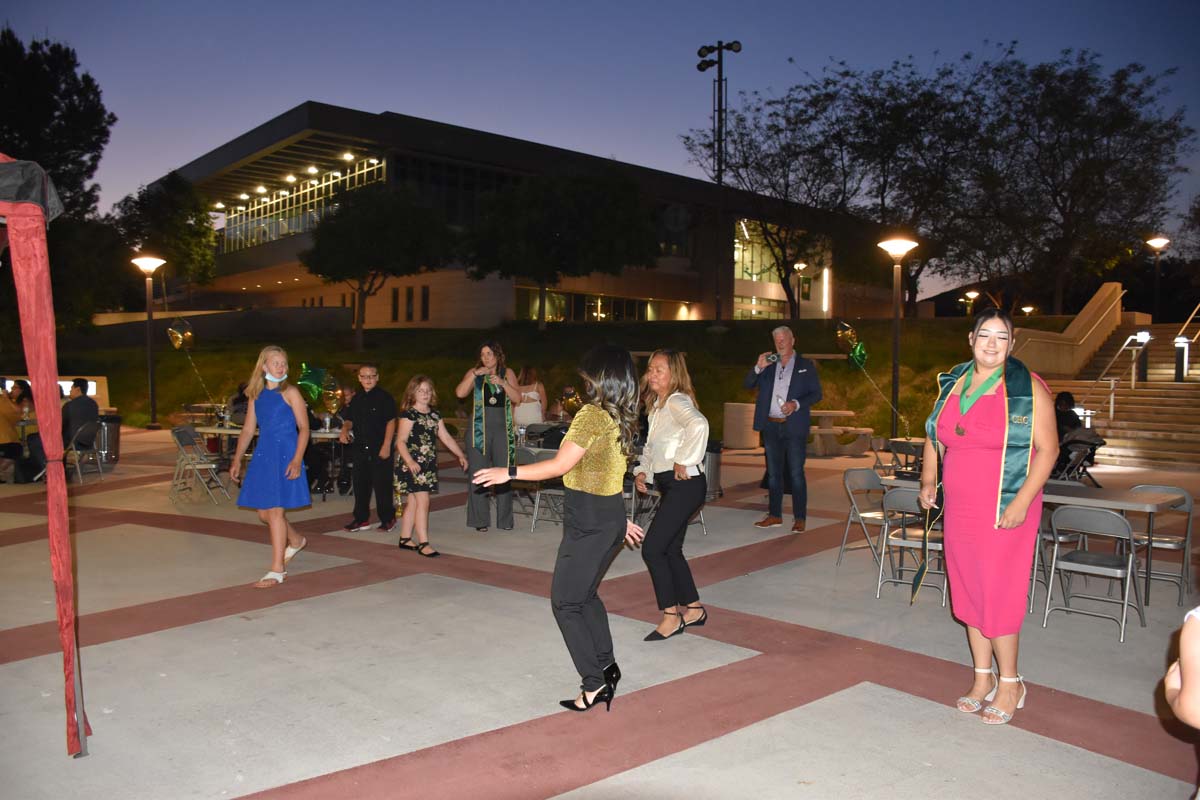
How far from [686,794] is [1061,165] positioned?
29.0m

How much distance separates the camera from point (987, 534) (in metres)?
4.11

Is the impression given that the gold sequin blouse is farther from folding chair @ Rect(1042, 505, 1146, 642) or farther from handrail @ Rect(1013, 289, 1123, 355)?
Result: handrail @ Rect(1013, 289, 1123, 355)

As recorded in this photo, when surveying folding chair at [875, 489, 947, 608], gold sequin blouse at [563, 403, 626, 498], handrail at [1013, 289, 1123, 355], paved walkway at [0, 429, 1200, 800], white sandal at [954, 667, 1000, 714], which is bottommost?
paved walkway at [0, 429, 1200, 800]

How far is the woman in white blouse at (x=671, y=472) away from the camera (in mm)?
5289

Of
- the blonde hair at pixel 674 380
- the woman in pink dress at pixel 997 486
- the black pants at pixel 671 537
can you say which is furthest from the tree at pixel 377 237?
the woman in pink dress at pixel 997 486

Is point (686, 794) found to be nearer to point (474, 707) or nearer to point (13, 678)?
point (474, 707)

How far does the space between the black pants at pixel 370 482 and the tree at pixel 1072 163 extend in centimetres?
2412

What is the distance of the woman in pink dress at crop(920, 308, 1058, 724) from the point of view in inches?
160

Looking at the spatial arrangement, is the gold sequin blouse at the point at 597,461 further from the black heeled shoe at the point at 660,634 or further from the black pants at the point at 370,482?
the black pants at the point at 370,482

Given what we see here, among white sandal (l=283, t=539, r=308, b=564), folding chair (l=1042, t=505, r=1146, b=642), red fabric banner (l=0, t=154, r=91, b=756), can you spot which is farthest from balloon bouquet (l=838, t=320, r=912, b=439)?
red fabric banner (l=0, t=154, r=91, b=756)

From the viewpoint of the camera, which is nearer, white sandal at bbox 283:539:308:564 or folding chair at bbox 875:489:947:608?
folding chair at bbox 875:489:947:608

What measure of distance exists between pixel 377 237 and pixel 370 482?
25360mm

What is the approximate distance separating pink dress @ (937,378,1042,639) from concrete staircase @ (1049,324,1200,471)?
1337 cm

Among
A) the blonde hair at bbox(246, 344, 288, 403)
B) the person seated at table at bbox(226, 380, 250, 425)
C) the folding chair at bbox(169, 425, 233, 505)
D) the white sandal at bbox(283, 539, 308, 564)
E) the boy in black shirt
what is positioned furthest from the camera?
the person seated at table at bbox(226, 380, 250, 425)
